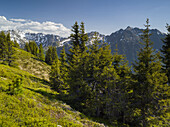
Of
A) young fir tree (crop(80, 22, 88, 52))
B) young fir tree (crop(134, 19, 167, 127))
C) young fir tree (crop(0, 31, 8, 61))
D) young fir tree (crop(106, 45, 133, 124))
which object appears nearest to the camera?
young fir tree (crop(134, 19, 167, 127))

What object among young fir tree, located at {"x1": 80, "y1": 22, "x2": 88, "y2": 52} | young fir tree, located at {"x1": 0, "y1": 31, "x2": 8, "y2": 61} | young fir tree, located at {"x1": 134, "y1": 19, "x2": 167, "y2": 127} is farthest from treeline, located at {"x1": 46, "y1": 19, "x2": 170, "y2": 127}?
young fir tree, located at {"x1": 0, "y1": 31, "x2": 8, "y2": 61}

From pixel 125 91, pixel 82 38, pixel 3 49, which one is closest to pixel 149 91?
pixel 125 91

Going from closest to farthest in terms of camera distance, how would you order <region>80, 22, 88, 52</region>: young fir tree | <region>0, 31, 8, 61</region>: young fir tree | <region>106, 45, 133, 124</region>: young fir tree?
<region>106, 45, 133, 124</region>: young fir tree → <region>80, 22, 88, 52</region>: young fir tree → <region>0, 31, 8, 61</region>: young fir tree

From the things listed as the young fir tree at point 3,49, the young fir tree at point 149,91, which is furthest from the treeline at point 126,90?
the young fir tree at point 3,49

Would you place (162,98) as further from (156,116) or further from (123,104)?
(123,104)

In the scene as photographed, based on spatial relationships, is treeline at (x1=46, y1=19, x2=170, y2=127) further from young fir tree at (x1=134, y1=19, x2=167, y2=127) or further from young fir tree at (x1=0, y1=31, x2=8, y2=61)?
young fir tree at (x1=0, y1=31, x2=8, y2=61)

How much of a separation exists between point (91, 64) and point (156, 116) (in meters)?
10.7

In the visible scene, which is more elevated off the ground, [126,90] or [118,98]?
[126,90]

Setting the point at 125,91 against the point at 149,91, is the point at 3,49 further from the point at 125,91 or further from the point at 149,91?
the point at 149,91

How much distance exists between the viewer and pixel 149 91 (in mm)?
13344

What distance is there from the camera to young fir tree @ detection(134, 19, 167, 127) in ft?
43.4

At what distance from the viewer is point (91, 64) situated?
16516mm

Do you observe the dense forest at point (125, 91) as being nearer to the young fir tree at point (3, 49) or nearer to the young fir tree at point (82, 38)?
the young fir tree at point (82, 38)

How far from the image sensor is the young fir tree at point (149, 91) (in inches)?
521
